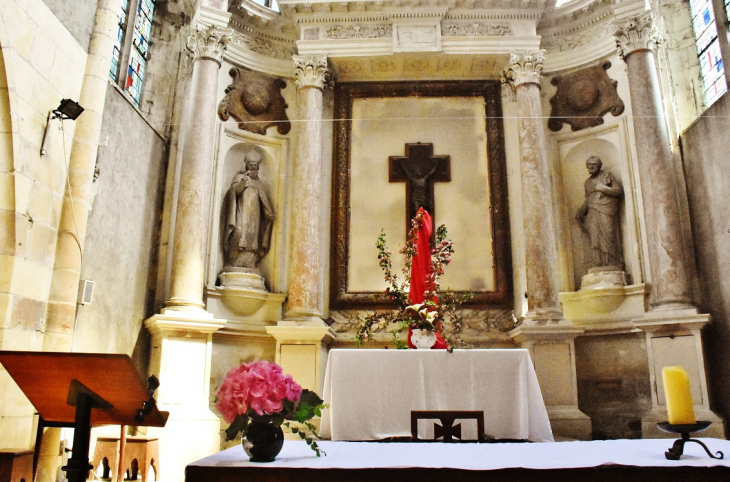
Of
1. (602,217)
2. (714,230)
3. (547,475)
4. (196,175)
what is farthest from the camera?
(602,217)

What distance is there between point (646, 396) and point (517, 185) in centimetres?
338

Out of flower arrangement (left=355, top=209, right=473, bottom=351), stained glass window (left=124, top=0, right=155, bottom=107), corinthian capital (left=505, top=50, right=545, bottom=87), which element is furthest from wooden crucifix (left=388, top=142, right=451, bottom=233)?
stained glass window (left=124, top=0, right=155, bottom=107)

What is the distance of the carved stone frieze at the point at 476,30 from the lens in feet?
29.4

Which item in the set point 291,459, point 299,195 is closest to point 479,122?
point 299,195

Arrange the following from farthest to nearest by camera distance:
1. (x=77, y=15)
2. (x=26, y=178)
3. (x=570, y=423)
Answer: (x=570, y=423), (x=77, y=15), (x=26, y=178)

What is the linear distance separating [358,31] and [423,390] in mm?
6061

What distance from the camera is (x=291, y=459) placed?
69.1 inches

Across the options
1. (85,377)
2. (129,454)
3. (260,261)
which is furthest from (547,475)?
(260,261)

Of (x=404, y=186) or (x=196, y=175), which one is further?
(x=404, y=186)

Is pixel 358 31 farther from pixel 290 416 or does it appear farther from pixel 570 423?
pixel 290 416

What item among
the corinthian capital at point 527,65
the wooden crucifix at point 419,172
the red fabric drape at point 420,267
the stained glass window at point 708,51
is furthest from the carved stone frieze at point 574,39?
the red fabric drape at point 420,267

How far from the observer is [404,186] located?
921cm

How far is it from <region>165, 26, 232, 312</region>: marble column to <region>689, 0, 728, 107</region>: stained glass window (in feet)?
21.8

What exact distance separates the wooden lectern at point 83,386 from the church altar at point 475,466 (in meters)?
0.44
